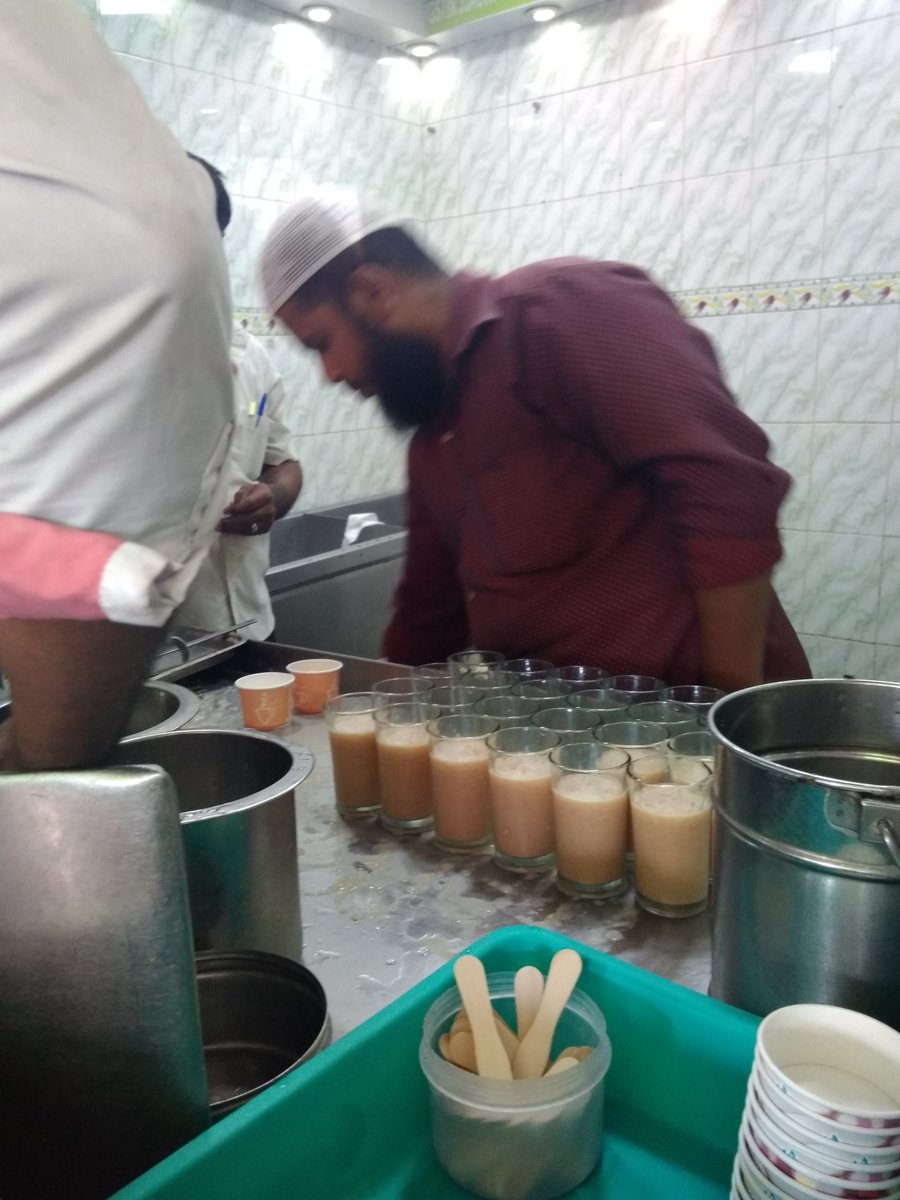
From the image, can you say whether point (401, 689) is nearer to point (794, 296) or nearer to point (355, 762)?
point (355, 762)

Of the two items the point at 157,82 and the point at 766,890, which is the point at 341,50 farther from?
the point at 766,890

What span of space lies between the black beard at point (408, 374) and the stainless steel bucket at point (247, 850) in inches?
33.0

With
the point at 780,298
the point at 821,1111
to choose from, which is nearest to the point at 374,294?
the point at 821,1111

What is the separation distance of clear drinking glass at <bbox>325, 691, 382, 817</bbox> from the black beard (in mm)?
614

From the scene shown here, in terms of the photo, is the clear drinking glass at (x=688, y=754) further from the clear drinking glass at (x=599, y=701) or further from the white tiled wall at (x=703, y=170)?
the white tiled wall at (x=703, y=170)

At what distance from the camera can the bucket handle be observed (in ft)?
2.03

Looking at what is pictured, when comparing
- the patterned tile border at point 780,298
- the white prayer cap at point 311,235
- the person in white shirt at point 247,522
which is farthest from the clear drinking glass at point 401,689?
the patterned tile border at point 780,298

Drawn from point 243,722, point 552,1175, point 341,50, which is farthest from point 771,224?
point 552,1175

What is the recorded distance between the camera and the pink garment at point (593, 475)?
1.39 metres

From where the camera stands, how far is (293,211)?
163 cm

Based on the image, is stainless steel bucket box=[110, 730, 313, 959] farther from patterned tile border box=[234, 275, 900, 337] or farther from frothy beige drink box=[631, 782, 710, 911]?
patterned tile border box=[234, 275, 900, 337]

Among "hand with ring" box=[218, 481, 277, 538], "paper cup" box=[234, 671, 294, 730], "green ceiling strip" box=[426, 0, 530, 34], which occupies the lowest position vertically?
"paper cup" box=[234, 671, 294, 730]

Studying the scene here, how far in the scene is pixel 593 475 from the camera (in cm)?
154

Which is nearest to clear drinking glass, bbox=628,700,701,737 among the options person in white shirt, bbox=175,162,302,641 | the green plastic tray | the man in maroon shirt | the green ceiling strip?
the man in maroon shirt
